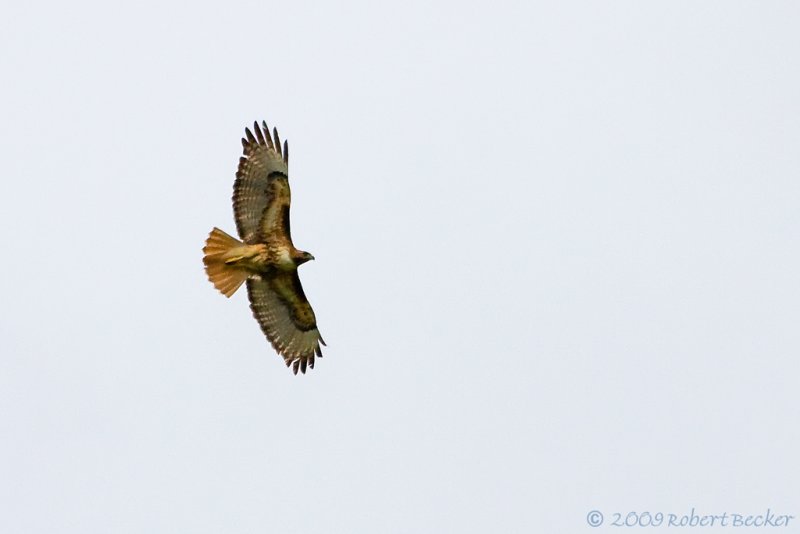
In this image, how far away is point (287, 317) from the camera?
29891 millimetres

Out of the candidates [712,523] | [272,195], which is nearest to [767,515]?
[712,523]

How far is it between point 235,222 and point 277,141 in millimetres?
1358

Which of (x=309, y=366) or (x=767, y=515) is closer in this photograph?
(x=309, y=366)

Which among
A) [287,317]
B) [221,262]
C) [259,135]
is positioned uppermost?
[259,135]

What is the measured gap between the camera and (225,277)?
28.3 meters

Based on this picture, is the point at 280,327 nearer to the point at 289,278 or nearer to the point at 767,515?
the point at 289,278

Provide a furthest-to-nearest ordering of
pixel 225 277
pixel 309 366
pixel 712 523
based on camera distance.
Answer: pixel 712 523, pixel 309 366, pixel 225 277

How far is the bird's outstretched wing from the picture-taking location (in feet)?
96.1

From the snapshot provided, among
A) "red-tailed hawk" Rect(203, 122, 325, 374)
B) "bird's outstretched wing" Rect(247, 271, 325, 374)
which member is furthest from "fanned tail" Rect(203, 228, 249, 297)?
"bird's outstretched wing" Rect(247, 271, 325, 374)


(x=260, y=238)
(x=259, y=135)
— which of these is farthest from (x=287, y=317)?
(x=259, y=135)

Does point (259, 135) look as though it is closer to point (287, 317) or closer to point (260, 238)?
point (260, 238)

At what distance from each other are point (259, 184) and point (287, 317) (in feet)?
7.65

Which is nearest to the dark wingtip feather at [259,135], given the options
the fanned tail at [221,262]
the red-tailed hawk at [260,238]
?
the red-tailed hawk at [260,238]

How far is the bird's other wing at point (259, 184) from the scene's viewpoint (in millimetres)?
28656
